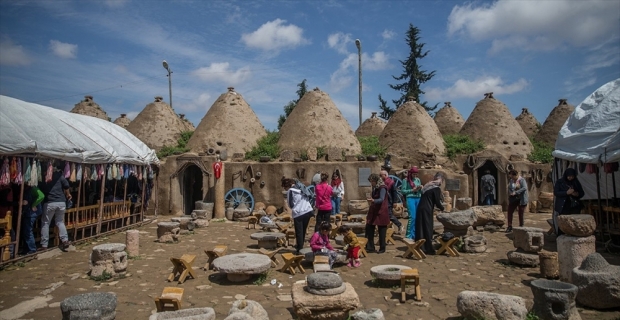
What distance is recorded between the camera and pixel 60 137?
28.3ft

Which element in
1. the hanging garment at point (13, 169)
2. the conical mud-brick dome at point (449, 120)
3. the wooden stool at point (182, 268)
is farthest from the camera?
the conical mud-brick dome at point (449, 120)

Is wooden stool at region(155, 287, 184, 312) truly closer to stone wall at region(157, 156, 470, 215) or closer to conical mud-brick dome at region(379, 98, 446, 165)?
stone wall at region(157, 156, 470, 215)

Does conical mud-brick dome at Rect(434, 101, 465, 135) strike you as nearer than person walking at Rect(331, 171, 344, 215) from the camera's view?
No

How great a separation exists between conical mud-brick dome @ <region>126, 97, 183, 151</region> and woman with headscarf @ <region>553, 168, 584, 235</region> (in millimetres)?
14294

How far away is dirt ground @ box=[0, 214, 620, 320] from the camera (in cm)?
482

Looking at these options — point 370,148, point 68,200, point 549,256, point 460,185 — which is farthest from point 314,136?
point 549,256

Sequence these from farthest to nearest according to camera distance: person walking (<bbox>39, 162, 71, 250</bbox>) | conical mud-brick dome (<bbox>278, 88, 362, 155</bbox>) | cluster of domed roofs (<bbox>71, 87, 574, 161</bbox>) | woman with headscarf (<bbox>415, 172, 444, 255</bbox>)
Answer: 1. cluster of domed roofs (<bbox>71, 87, 574, 161</bbox>)
2. conical mud-brick dome (<bbox>278, 88, 362, 155</bbox>)
3. person walking (<bbox>39, 162, 71, 250</bbox>)
4. woman with headscarf (<bbox>415, 172, 444, 255</bbox>)

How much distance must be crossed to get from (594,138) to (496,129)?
1078cm

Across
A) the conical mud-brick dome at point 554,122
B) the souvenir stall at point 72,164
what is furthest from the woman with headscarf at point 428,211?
the conical mud-brick dome at point 554,122

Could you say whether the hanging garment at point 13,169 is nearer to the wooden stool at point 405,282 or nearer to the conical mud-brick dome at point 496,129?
the wooden stool at point 405,282

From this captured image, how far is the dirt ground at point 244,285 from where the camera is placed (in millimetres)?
4820

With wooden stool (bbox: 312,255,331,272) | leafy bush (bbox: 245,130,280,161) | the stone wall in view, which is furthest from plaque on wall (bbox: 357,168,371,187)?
wooden stool (bbox: 312,255,331,272)

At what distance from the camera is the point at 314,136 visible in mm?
15938

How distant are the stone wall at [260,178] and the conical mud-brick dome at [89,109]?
783 centimetres
